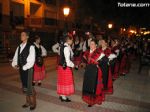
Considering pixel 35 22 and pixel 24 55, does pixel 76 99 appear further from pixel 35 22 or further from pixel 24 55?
pixel 35 22

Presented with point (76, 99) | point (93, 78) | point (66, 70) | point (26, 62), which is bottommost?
point (76, 99)

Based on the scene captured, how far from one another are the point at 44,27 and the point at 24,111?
2416 centimetres

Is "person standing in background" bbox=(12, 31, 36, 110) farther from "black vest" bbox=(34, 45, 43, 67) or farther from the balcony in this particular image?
the balcony

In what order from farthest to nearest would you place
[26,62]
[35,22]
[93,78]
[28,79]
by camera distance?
1. [35,22]
2. [93,78]
3. [28,79]
4. [26,62]

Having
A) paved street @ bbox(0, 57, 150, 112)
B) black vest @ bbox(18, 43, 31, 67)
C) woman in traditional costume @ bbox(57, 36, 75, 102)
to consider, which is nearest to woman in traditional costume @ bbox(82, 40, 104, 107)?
paved street @ bbox(0, 57, 150, 112)

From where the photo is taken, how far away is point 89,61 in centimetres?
634

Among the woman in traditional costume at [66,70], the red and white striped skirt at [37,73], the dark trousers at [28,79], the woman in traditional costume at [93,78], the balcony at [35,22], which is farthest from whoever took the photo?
the balcony at [35,22]

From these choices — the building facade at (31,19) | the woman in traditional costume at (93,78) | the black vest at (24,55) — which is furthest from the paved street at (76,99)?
the building facade at (31,19)

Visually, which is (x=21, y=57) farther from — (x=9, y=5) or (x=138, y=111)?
(x=9, y=5)

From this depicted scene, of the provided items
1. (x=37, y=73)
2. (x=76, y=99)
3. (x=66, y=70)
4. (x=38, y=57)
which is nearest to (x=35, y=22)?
(x=37, y=73)

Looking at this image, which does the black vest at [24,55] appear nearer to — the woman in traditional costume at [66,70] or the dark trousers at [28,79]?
the dark trousers at [28,79]

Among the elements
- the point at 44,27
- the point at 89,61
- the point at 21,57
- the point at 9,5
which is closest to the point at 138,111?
the point at 89,61

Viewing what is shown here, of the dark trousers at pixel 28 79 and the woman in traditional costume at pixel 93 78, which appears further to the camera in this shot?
the woman in traditional costume at pixel 93 78

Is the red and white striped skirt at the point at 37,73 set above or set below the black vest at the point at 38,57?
below
